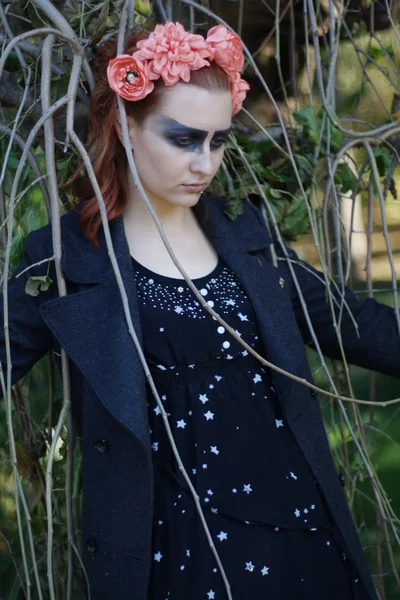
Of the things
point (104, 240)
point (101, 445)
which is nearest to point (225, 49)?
point (104, 240)

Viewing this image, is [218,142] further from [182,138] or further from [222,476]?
[222,476]

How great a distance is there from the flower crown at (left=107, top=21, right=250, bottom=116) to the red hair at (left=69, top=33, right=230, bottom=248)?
0.03 m

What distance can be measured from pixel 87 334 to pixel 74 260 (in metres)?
0.13

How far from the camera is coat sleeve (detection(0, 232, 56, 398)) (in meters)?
1.37

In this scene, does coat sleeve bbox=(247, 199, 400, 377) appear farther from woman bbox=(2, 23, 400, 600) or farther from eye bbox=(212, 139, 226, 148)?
eye bbox=(212, 139, 226, 148)

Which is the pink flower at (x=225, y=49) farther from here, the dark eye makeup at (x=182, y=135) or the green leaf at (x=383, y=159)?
the green leaf at (x=383, y=159)

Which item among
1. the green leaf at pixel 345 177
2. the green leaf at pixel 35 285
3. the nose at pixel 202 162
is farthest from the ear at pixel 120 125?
the green leaf at pixel 345 177

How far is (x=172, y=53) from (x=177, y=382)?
1.61 feet

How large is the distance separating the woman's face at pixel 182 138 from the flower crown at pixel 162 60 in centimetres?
3

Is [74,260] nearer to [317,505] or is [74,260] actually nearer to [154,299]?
[154,299]

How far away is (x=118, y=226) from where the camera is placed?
1.42 metres

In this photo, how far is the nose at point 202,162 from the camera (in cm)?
134

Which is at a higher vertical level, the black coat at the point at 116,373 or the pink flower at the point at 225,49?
the pink flower at the point at 225,49

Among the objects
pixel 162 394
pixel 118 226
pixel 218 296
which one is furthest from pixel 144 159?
pixel 162 394
